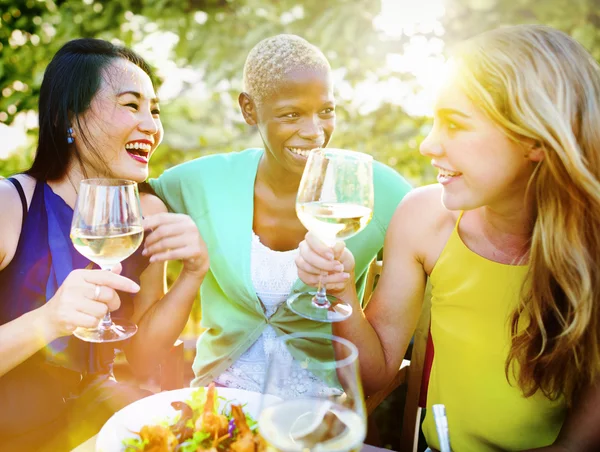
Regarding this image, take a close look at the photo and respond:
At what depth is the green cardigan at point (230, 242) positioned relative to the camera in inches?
98.4

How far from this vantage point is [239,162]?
2.86 m

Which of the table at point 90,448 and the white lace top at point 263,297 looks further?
the white lace top at point 263,297

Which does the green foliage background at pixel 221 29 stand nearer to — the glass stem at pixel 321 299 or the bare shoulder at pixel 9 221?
the bare shoulder at pixel 9 221

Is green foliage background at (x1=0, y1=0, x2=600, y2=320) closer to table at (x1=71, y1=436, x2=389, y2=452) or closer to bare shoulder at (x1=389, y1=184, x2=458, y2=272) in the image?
bare shoulder at (x1=389, y1=184, x2=458, y2=272)

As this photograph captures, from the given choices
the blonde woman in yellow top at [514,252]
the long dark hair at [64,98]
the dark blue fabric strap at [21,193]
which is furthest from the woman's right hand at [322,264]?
the dark blue fabric strap at [21,193]

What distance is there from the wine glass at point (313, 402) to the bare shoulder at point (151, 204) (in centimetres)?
163

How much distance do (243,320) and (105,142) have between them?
3.32ft

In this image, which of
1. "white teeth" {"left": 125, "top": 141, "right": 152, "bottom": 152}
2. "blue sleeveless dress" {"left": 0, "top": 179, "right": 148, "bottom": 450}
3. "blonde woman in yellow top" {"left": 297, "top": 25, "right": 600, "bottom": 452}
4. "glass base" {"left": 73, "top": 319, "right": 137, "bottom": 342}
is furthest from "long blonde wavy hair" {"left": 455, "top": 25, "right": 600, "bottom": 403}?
"blue sleeveless dress" {"left": 0, "top": 179, "right": 148, "bottom": 450}

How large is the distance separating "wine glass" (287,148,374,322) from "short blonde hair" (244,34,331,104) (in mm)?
990

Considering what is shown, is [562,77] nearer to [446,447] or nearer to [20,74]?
[446,447]

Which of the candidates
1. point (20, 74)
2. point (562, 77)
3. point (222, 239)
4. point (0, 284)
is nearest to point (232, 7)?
point (20, 74)

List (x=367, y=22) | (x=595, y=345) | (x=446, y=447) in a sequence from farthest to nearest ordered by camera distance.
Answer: (x=367, y=22)
(x=595, y=345)
(x=446, y=447)

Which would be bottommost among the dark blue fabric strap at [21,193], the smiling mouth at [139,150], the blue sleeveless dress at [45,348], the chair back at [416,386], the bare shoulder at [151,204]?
the chair back at [416,386]

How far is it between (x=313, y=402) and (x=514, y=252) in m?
1.22
